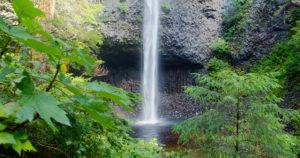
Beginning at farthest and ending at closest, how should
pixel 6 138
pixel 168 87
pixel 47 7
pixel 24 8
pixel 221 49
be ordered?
pixel 168 87 < pixel 221 49 < pixel 47 7 < pixel 24 8 < pixel 6 138

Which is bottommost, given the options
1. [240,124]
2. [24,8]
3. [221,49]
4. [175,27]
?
[240,124]

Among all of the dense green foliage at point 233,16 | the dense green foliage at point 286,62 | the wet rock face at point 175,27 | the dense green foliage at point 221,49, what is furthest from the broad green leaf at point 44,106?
the dense green foliage at point 233,16

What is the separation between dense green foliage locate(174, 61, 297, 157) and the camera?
7.68 feet

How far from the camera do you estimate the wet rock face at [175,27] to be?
12906 millimetres

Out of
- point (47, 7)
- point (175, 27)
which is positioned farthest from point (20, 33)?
point (175, 27)

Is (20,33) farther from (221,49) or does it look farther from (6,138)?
(221,49)

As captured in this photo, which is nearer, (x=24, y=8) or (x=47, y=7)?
(x=24, y=8)

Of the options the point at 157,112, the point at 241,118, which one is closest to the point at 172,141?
the point at 241,118

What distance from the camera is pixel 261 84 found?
239cm

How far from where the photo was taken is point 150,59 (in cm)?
1420

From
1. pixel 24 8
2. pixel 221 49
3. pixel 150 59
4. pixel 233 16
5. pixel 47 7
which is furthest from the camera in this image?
pixel 150 59

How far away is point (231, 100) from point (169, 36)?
1148 centimetres

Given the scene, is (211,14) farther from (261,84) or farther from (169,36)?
(261,84)

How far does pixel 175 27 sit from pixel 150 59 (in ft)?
9.98
